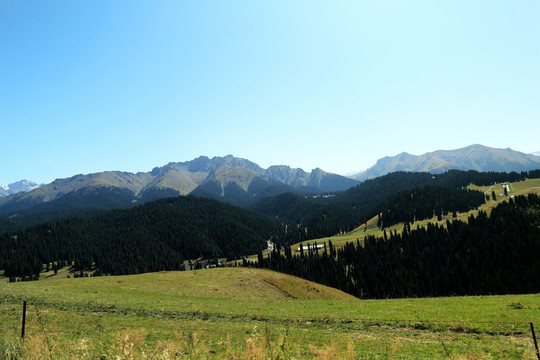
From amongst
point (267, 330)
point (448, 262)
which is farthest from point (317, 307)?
point (448, 262)

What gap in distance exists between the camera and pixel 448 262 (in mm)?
103500

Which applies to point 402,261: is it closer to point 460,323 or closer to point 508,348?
point 460,323

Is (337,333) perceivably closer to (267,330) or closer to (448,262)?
(267,330)

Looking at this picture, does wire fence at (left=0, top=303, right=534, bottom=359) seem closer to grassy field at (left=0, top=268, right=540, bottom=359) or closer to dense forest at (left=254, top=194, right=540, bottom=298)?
grassy field at (left=0, top=268, right=540, bottom=359)

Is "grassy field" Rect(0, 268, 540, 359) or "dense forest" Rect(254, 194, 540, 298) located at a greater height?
"grassy field" Rect(0, 268, 540, 359)

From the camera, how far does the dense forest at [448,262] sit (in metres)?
87.5

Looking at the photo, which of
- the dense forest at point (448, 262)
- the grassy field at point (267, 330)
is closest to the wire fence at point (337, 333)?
the grassy field at point (267, 330)

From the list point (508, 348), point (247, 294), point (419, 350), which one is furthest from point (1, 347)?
point (247, 294)

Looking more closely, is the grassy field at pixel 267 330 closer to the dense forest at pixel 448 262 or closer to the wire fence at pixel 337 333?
the wire fence at pixel 337 333

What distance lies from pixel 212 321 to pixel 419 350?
18999 millimetres

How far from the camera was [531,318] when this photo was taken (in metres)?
26.1

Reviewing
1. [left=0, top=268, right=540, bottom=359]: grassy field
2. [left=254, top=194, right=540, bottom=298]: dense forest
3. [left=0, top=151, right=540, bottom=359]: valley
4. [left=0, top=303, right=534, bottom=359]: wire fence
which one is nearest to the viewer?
[left=0, top=268, right=540, bottom=359]: grassy field

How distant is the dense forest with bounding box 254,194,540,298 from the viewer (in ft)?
287

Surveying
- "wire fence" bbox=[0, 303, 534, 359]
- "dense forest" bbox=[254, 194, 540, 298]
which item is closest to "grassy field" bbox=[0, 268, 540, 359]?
"wire fence" bbox=[0, 303, 534, 359]
